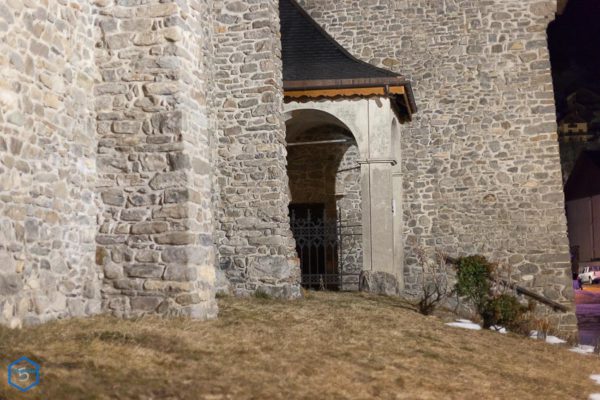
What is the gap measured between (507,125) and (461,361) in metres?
9.72

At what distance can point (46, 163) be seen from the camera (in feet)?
22.4

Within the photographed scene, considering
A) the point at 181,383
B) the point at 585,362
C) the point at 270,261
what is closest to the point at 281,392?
the point at 181,383

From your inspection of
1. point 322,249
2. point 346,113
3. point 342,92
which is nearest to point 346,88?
point 342,92

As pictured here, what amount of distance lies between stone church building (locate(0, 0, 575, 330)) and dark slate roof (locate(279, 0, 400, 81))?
0.14 ft

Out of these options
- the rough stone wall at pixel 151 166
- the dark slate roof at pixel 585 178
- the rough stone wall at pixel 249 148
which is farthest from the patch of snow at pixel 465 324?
the dark slate roof at pixel 585 178

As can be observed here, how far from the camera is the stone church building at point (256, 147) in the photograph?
271 inches

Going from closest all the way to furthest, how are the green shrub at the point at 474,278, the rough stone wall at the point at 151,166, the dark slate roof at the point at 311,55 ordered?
the rough stone wall at the point at 151,166, the green shrub at the point at 474,278, the dark slate roof at the point at 311,55

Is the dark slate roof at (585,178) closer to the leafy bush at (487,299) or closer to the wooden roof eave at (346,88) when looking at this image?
the wooden roof eave at (346,88)

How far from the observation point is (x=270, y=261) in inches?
448

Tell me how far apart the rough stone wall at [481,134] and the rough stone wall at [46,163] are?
9.56m

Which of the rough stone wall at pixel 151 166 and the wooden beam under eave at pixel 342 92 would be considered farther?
the wooden beam under eave at pixel 342 92

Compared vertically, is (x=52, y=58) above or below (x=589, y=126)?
below

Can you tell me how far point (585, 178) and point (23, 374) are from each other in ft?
82.5

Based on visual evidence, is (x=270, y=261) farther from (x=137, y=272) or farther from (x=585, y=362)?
(x=585, y=362)
